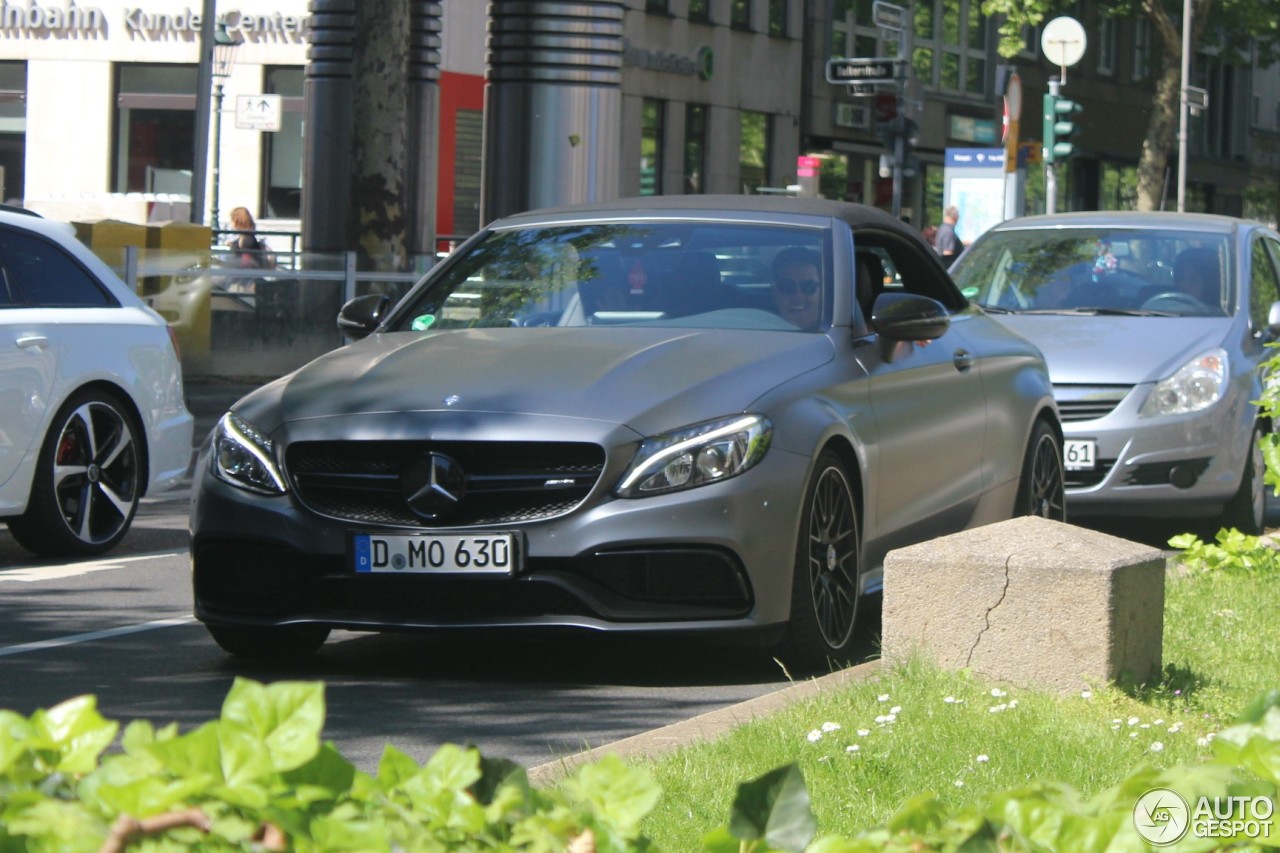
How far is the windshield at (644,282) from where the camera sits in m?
7.59

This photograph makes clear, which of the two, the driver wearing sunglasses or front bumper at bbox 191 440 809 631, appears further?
the driver wearing sunglasses

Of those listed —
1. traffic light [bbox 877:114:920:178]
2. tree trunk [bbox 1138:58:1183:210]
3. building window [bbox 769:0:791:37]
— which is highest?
building window [bbox 769:0:791:37]

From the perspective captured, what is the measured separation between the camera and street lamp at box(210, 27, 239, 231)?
38938 mm

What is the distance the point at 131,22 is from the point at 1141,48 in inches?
1271

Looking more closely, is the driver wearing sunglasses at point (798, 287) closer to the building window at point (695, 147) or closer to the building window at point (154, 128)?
the building window at point (154, 128)

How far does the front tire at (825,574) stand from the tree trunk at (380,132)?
1592 cm

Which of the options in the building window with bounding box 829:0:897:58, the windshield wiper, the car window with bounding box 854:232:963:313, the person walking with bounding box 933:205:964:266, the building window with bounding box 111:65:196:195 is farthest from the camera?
the building window with bounding box 829:0:897:58

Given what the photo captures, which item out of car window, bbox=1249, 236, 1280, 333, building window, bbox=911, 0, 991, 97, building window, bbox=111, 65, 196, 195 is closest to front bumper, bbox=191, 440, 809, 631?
car window, bbox=1249, 236, 1280, 333

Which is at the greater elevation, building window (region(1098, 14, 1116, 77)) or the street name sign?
building window (region(1098, 14, 1116, 77))

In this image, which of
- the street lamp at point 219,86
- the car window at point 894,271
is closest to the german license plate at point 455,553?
the car window at point 894,271

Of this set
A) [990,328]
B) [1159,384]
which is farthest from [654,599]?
[1159,384]

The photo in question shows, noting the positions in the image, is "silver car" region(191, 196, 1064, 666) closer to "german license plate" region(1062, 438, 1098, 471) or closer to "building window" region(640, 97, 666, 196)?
"german license plate" region(1062, 438, 1098, 471)

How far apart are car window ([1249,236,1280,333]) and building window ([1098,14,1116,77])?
4963cm

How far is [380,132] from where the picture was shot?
2259 cm
